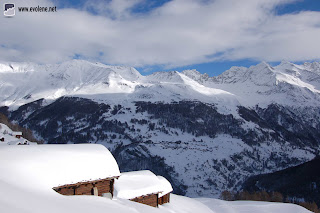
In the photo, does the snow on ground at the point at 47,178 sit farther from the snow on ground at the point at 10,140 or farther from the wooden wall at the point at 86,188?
the snow on ground at the point at 10,140

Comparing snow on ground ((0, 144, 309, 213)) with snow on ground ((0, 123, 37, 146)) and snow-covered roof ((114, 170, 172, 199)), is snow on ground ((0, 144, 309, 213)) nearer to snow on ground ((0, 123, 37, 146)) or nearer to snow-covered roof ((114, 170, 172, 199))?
snow-covered roof ((114, 170, 172, 199))

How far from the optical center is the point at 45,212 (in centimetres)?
1203

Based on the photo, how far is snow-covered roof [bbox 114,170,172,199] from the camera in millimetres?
25906

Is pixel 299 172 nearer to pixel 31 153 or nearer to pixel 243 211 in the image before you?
pixel 243 211

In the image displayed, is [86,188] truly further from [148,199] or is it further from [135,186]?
[148,199]

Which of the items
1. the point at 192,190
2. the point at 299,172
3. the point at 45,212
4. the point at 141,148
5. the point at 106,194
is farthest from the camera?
the point at 141,148

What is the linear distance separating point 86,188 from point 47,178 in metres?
4.26

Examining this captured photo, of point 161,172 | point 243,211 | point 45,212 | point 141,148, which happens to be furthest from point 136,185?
point 141,148

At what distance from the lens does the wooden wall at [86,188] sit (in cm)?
2001

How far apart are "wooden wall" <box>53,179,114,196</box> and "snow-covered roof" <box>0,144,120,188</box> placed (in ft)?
1.48

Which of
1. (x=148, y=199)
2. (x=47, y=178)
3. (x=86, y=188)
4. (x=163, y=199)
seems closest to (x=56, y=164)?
(x=47, y=178)

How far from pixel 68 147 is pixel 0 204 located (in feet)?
40.9

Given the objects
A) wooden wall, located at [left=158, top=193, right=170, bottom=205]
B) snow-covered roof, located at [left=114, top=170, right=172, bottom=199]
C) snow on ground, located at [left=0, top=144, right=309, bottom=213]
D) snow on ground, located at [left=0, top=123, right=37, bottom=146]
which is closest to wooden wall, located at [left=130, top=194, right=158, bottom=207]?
snow-covered roof, located at [left=114, top=170, right=172, bottom=199]

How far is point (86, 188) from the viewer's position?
21906 millimetres
